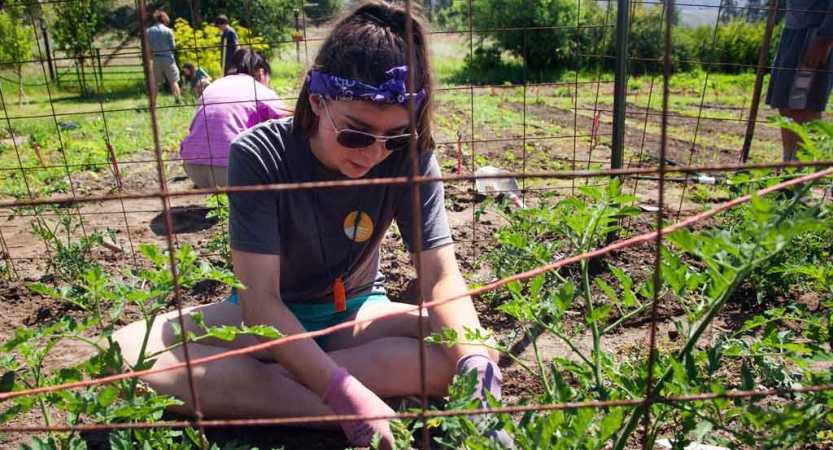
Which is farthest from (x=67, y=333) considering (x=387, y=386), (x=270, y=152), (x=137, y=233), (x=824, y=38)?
(x=824, y=38)

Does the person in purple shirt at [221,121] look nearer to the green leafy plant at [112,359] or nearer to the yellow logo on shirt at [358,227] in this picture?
the yellow logo on shirt at [358,227]

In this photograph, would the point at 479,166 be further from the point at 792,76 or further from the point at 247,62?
the point at 792,76

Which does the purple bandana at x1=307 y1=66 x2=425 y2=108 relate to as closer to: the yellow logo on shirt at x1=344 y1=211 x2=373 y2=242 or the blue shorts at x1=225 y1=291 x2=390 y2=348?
the yellow logo on shirt at x1=344 y1=211 x2=373 y2=242

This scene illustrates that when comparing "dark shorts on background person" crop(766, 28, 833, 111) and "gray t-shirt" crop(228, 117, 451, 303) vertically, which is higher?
"dark shorts on background person" crop(766, 28, 833, 111)

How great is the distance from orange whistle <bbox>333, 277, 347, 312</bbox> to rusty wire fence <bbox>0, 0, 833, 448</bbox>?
36cm

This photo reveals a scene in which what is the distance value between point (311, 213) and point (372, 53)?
0.48 meters

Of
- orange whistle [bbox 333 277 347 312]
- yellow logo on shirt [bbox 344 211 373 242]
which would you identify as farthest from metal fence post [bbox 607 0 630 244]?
orange whistle [bbox 333 277 347 312]

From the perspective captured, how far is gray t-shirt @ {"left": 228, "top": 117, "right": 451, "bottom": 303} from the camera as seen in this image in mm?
1571

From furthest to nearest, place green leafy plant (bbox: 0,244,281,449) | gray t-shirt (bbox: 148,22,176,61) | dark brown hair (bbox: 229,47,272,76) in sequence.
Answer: gray t-shirt (bbox: 148,22,176,61) < dark brown hair (bbox: 229,47,272,76) < green leafy plant (bbox: 0,244,281,449)

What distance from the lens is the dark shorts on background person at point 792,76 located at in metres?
3.31

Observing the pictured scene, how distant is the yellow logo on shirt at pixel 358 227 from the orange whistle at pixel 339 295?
134 mm

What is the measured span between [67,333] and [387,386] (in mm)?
833

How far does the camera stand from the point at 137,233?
11.2ft

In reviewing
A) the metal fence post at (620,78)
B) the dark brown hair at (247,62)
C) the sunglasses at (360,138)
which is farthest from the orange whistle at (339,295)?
the dark brown hair at (247,62)
